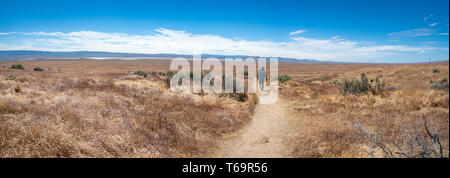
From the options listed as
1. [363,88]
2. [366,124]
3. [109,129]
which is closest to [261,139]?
[366,124]

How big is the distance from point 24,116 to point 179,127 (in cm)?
431

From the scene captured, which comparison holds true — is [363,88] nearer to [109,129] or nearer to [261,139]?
[261,139]

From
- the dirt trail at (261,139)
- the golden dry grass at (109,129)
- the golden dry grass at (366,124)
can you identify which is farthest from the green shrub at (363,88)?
the golden dry grass at (109,129)

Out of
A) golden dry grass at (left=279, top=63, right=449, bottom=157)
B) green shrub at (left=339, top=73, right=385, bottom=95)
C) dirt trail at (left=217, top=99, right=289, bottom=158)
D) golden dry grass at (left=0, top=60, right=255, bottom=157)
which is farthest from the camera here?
green shrub at (left=339, top=73, right=385, bottom=95)

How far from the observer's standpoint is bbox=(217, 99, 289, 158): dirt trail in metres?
6.35

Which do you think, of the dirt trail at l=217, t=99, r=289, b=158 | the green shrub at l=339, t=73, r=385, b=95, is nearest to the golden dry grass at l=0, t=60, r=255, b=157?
the dirt trail at l=217, t=99, r=289, b=158

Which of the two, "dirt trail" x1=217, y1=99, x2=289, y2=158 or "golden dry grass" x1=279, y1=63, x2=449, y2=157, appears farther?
"dirt trail" x1=217, y1=99, x2=289, y2=158

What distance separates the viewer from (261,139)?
7574 millimetres

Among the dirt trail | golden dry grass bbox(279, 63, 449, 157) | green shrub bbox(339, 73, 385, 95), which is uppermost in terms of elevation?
green shrub bbox(339, 73, 385, 95)

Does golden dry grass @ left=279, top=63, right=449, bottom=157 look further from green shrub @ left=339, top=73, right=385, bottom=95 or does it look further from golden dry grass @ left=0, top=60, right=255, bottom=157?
golden dry grass @ left=0, top=60, right=255, bottom=157
